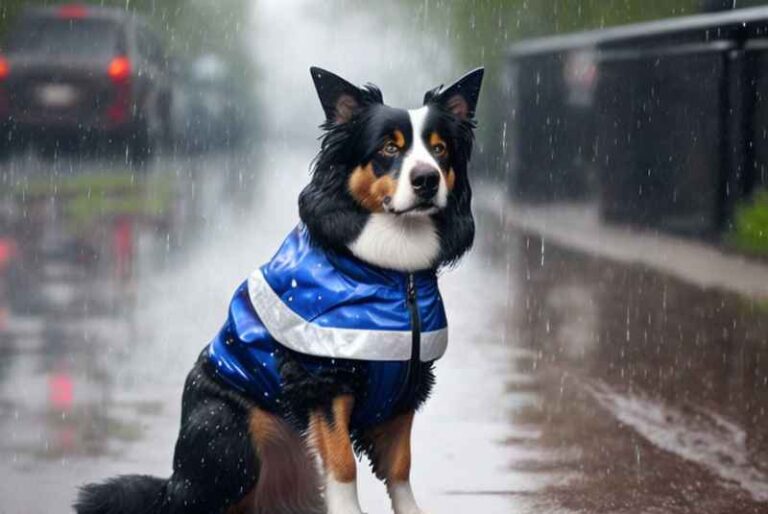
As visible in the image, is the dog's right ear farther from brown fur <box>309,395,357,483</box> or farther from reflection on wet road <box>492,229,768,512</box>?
reflection on wet road <box>492,229,768,512</box>

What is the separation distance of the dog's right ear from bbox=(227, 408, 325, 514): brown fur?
2.98 ft

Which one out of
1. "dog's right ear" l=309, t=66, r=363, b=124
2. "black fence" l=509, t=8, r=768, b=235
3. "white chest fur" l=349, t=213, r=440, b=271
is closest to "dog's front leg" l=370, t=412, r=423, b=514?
"white chest fur" l=349, t=213, r=440, b=271

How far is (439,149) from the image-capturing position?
425 cm

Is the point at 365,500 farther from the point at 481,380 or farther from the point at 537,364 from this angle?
the point at 537,364

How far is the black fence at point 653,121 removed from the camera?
13.0 meters

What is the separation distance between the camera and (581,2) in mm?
22766

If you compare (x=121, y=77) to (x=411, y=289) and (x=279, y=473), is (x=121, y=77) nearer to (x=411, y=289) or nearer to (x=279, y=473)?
(x=279, y=473)

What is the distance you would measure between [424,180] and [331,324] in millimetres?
484

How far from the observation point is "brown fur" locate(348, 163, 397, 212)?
4.22 metres

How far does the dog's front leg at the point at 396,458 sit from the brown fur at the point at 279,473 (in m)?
0.21

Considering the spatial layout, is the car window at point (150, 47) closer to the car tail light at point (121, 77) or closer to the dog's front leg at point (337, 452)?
the car tail light at point (121, 77)

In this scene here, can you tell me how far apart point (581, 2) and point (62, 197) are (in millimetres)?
9522

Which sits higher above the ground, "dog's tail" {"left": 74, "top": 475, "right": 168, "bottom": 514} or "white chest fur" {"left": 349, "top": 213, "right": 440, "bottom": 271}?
"white chest fur" {"left": 349, "top": 213, "right": 440, "bottom": 271}

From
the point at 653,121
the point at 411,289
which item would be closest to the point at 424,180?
the point at 411,289
